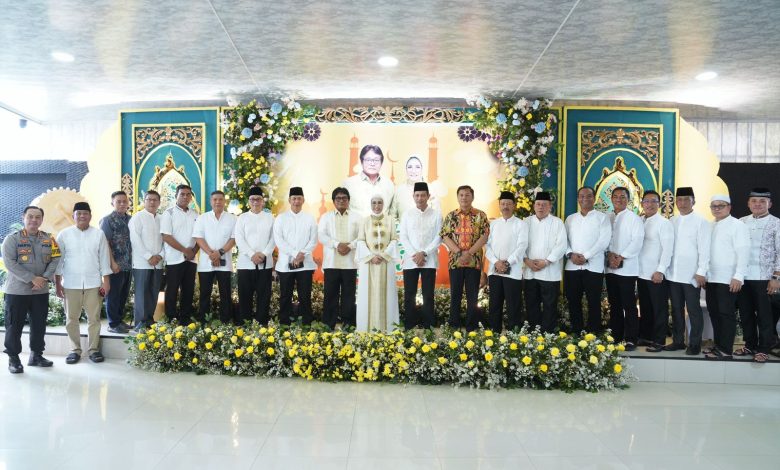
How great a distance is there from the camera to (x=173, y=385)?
4602 millimetres

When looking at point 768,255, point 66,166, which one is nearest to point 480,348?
point 768,255

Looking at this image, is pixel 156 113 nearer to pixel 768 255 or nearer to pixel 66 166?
pixel 66 166

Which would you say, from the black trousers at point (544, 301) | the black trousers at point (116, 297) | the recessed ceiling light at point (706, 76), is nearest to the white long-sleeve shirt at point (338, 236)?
the black trousers at point (544, 301)

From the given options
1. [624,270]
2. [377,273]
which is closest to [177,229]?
[377,273]

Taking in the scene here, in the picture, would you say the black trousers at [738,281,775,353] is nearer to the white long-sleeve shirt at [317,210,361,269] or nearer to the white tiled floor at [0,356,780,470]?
the white tiled floor at [0,356,780,470]

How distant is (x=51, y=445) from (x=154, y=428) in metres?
0.59

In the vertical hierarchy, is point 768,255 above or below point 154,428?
above

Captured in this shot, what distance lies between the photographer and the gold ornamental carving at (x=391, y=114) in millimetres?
7480

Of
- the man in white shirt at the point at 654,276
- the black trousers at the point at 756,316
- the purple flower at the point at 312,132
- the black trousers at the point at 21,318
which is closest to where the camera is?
the black trousers at the point at 21,318

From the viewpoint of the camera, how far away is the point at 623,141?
7.41m

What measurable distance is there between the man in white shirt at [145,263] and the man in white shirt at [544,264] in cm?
404

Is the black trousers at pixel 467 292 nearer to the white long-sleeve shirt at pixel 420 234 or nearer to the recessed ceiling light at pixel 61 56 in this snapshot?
the white long-sleeve shirt at pixel 420 234

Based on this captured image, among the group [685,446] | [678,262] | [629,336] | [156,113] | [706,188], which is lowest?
[685,446]

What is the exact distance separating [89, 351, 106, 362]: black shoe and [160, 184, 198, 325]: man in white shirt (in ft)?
2.57
